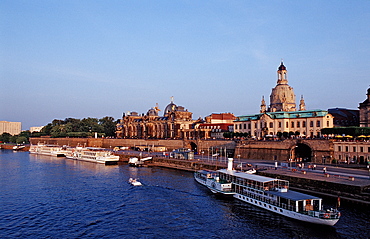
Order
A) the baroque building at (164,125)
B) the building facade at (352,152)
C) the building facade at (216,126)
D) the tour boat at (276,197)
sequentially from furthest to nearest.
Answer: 1. the baroque building at (164,125)
2. the building facade at (216,126)
3. the building facade at (352,152)
4. the tour boat at (276,197)

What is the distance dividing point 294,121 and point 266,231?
2480 inches

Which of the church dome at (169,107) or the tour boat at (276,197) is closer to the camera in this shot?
the tour boat at (276,197)

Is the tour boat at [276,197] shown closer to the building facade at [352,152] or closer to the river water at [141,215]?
the river water at [141,215]

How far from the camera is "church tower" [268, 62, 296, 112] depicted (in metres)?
113

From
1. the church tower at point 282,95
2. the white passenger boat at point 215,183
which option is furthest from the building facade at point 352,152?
the church tower at point 282,95

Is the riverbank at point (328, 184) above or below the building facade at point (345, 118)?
below

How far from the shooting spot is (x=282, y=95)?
11431cm

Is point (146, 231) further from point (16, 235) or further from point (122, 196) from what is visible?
point (122, 196)

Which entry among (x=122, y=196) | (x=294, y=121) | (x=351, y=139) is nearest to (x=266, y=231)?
(x=122, y=196)

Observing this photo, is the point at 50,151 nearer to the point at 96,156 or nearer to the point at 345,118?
the point at 96,156

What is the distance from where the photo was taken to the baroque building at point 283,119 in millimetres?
86006

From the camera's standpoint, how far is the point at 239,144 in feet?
288

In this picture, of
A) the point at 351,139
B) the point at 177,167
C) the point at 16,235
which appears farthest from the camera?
the point at 177,167

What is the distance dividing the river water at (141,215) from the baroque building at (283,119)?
42.6 m
